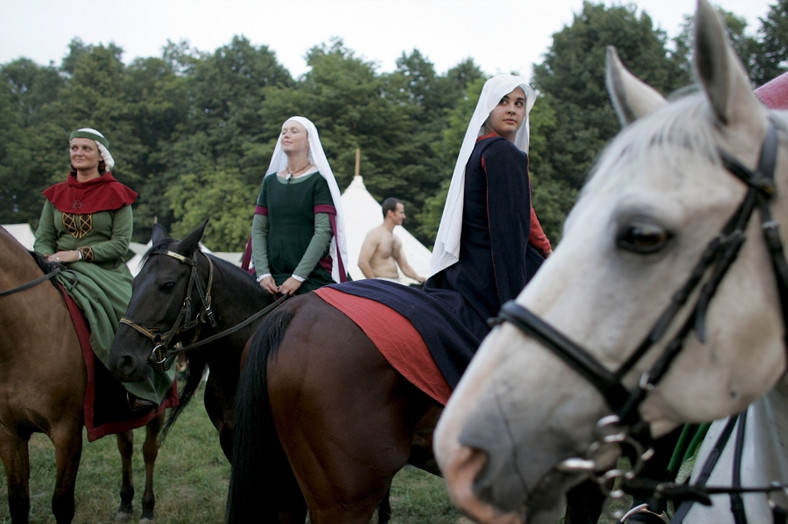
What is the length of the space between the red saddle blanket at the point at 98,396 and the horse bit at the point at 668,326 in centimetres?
409

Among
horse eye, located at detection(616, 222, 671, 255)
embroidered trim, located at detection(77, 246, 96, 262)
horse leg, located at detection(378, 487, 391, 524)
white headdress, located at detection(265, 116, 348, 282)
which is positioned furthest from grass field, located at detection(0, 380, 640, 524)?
horse eye, located at detection(616, 222, 671, 255)

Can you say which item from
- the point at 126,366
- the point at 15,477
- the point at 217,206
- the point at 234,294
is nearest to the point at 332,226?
the point at 234,294

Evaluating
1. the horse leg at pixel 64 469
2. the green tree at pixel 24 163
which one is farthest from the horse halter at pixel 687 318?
the green tree at pixel 24 163

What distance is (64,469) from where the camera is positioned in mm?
4145

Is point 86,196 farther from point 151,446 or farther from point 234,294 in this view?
point 151,446

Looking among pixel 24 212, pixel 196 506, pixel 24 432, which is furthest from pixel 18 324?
pixel 24 212

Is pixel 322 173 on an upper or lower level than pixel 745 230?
upper

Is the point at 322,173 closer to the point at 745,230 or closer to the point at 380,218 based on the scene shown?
the point at 745,230

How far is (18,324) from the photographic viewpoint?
4195mm

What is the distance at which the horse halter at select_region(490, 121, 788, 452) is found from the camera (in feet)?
3.75

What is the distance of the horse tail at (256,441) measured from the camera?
2.71 meters

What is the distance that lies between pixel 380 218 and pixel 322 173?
10987mm

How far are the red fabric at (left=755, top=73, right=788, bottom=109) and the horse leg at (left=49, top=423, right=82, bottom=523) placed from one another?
4.34 metres

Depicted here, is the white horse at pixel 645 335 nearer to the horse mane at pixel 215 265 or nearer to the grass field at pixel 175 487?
the horse mane at pixel 215 265
